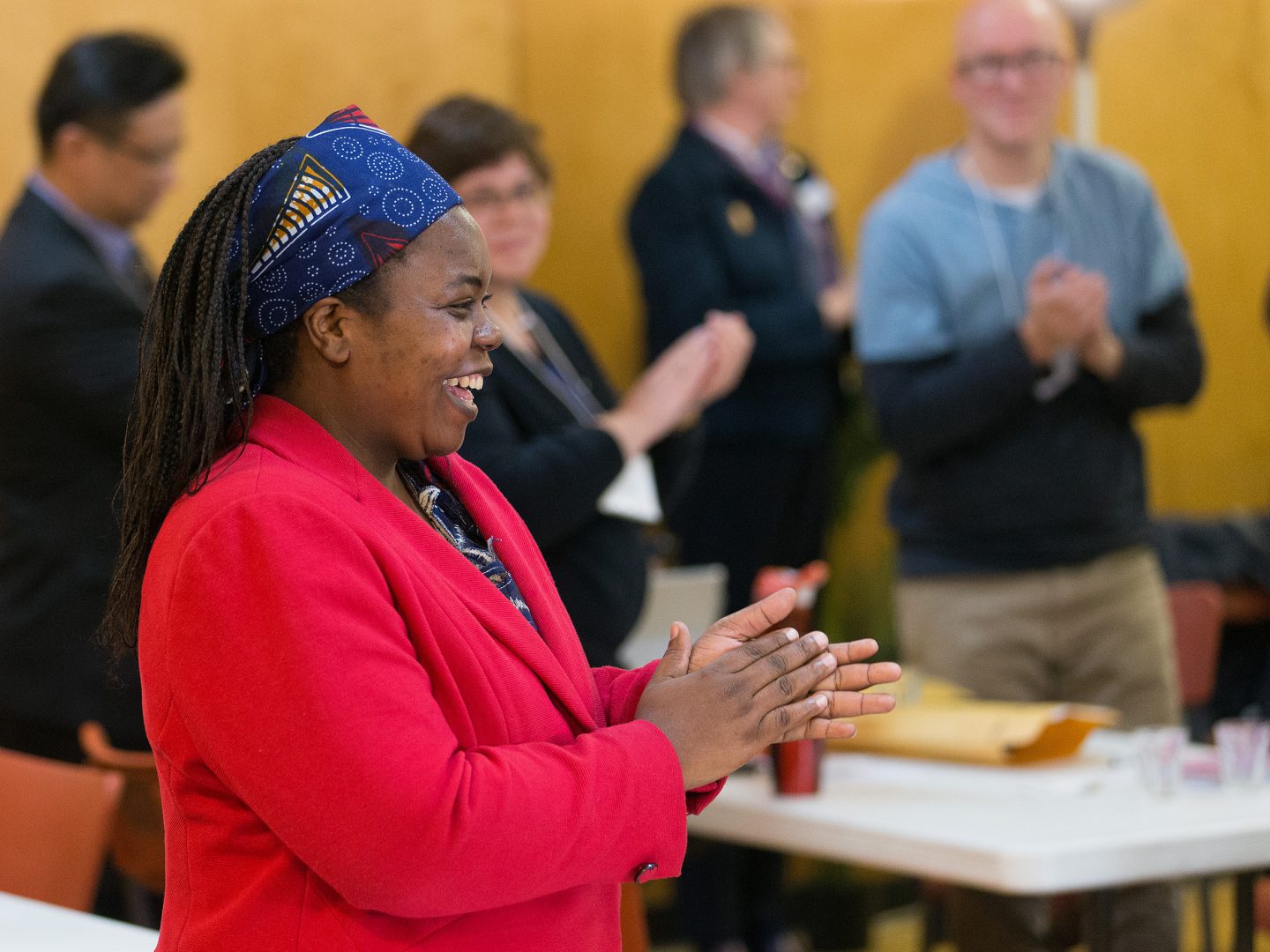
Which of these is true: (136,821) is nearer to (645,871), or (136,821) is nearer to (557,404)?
(557,404)

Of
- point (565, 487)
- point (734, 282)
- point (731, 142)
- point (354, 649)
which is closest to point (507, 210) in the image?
point (565, 487)

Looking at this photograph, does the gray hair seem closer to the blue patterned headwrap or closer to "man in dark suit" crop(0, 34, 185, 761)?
"man in dark suit" crop(0, 34, 185, 761)

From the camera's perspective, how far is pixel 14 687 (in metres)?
2.83

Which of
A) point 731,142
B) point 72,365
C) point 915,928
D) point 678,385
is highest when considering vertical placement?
point 731,142

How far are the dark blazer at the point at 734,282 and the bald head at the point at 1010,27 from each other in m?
1.00

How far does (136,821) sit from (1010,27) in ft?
7.37

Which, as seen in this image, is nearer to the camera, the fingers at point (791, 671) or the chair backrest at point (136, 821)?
the fingers at point (791, 671)

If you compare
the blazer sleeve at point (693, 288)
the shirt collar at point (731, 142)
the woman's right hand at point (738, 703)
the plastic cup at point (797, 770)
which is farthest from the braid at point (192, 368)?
the shirt collar at point (731, 142)

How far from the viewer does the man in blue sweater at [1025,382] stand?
3.13 metres

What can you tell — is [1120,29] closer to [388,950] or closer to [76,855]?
[76,855]

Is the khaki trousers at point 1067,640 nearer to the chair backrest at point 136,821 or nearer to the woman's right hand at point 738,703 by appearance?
the chair backrest at point 136,821

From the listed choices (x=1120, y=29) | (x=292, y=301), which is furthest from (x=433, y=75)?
(x=292, y=301)

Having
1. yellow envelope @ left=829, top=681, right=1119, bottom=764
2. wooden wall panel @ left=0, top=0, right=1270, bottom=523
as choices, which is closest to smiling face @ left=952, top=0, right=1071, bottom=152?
yellow envelope @ left=829, top=681, right=1119, bottom=764

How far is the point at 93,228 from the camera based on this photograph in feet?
9.45
